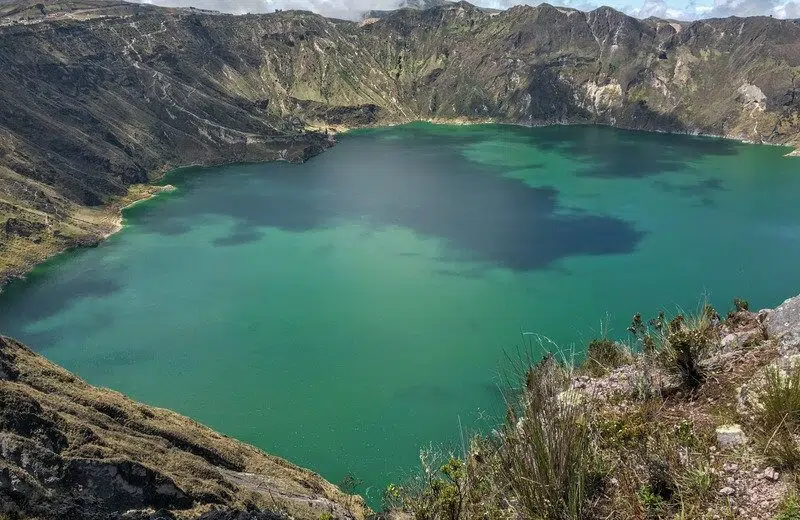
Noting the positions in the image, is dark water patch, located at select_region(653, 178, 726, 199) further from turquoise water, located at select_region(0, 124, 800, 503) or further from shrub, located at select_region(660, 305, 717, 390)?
shrub, located at select_region(660, 305, 717, 390)

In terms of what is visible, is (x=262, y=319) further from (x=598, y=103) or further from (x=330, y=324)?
(x=598, y=103)

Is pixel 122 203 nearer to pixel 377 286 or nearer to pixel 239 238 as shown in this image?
pixel 239 238

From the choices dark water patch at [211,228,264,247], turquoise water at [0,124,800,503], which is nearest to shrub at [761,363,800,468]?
turquoise water at [0,124,800,503]

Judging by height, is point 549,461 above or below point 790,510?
above

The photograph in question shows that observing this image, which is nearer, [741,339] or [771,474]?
[771,474]

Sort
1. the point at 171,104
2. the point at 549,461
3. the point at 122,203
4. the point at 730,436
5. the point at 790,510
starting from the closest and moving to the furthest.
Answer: the point at 790,510, the point at 549,461, the point at 730,436, the point at 122,203, the point at 171,104

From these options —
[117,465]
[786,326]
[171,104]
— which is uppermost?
[171,104]

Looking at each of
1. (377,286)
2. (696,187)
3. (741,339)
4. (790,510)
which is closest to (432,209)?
(377,286)
